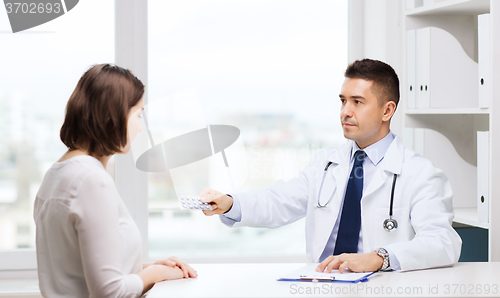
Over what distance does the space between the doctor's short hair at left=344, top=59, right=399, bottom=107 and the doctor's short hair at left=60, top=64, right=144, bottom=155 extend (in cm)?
91

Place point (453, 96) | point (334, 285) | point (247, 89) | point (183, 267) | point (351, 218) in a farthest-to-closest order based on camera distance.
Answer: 1. point (247, 89)
2. point (453, 96)
3. point (351, 218)
4. point (183, 267)
5. point (334, 285)

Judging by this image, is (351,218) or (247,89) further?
(247,89)

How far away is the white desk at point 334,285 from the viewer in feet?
3.85

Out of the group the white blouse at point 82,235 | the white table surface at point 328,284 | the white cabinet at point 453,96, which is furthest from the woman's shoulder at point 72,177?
the white cabinet at point 453,96

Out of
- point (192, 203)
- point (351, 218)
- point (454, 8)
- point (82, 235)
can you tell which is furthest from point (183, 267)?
point (454, 8)

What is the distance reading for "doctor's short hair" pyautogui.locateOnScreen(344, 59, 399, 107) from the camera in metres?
1.78

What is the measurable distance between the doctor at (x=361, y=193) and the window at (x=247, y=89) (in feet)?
1.44

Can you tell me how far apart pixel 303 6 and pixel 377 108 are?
2.71 feet

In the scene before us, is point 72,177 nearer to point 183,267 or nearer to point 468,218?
point 183,267

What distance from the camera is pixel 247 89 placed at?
7.68 ft

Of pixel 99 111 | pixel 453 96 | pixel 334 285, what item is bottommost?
pixel 334 285

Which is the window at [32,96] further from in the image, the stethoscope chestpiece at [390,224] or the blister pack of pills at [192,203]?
the stethoscope chestpiece at [390,224]

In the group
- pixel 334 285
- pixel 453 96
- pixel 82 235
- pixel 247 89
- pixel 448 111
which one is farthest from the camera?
pixel 247 89

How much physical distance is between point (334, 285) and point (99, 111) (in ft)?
2.35
